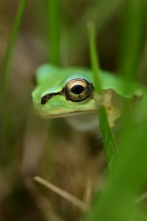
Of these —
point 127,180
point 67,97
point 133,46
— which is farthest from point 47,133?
point 127,180

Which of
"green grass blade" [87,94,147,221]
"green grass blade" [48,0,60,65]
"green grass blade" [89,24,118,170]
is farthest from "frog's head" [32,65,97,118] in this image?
"green grass blade" [87,94,147,221]

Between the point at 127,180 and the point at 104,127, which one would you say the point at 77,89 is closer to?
the point at 104,127

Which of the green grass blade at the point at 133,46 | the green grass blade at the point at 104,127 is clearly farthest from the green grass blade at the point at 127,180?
the green grass blade at the point at 133,46

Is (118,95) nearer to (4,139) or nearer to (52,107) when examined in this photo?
(52,107)

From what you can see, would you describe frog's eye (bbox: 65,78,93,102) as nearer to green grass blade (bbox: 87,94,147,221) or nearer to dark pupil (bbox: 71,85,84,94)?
dark pupil (bbox: 71,85,84,94)

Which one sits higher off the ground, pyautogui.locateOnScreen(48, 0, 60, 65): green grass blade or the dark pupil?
pyautogui.locateOnScreen(48, 0, 60, 65): green grass blade

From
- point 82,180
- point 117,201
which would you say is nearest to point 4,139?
point 82,180
